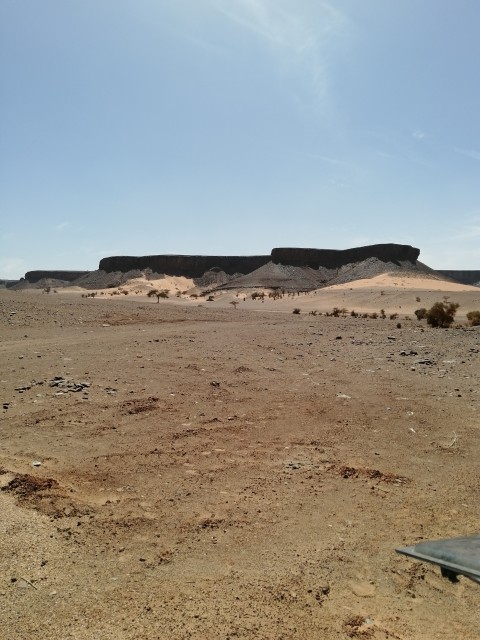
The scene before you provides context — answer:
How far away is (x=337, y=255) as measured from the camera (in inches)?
4215

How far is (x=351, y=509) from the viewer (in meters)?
5.12

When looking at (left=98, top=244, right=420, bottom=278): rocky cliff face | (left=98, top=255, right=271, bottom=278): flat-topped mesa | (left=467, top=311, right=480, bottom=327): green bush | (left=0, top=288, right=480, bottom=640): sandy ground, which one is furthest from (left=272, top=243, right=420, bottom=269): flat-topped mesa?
(left=0, top=288, right=480, bottom=640): sandy ground

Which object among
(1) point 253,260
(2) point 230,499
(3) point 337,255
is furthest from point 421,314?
(1) point 253,260

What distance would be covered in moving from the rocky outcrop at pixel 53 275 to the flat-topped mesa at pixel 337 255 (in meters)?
62.1

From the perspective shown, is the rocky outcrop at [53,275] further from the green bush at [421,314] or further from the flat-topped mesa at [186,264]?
the green bush at [421,314]

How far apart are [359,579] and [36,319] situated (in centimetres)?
1890

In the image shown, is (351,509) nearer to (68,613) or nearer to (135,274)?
(68,613)

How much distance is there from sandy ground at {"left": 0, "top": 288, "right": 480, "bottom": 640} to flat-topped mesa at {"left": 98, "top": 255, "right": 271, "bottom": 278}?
100164 mm

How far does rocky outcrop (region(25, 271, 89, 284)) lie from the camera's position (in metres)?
142

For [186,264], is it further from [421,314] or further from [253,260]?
[421,314]

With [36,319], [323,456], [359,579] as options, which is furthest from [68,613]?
[36,319]

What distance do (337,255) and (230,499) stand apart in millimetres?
105053

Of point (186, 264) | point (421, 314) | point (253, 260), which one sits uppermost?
point (253, 260)

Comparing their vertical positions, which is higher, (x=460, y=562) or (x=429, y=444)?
(x=460, y=562)
